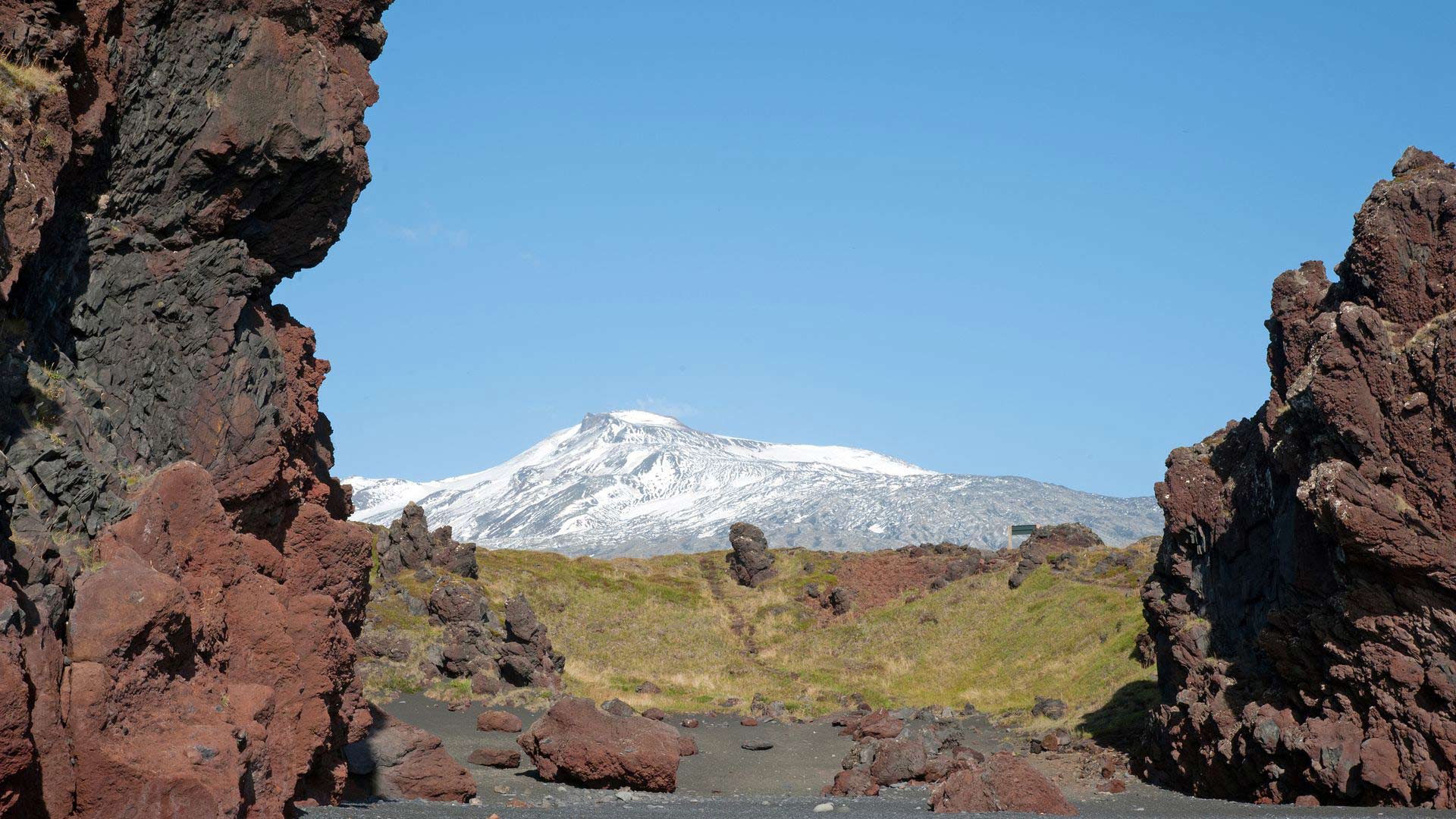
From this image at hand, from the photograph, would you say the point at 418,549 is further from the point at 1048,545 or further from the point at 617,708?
the point at 1048,545

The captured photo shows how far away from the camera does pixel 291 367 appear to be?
56.9 feet

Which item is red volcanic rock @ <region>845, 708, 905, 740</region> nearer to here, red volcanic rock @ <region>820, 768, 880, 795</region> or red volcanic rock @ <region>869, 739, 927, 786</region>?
red volcanic rock @ <region>869, 739, 927, 786</region>

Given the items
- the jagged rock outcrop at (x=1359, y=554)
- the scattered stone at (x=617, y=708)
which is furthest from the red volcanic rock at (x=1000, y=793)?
the scattered stone at (x=617, y=708)

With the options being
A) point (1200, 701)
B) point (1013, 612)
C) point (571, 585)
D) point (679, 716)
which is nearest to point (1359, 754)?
point (1200, 701)

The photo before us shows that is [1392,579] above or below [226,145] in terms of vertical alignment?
below

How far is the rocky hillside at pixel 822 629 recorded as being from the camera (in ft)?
136

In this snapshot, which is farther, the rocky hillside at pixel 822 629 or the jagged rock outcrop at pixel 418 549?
the jagged rock outcrop at pixel 418 549

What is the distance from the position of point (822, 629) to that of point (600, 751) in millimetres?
38903

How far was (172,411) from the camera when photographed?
1446 centimetres

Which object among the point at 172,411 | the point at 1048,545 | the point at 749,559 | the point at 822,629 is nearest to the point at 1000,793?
the point at 172,411

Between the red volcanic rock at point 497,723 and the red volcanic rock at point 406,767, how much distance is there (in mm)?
9907

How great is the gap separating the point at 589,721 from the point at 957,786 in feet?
25.0

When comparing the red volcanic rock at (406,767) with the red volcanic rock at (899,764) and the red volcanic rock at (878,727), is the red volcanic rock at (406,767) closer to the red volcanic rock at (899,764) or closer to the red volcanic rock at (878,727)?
the red volcanic rock at (899,764)

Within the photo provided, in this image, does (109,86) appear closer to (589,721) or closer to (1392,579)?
(589,721)
